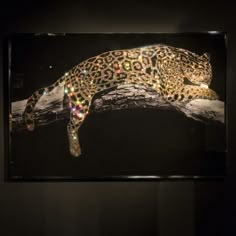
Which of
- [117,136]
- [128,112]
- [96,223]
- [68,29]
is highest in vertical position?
[68,29]

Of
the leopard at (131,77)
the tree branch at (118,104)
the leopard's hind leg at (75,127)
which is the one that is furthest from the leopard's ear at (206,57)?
the leopard's hind leg at (75,127)

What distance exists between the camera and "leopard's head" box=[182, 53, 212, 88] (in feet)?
8.05

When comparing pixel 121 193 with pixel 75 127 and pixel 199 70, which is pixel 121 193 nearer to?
pixel 75 127

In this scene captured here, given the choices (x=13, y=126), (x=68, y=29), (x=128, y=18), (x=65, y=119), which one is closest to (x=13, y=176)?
(x=13, y=126)

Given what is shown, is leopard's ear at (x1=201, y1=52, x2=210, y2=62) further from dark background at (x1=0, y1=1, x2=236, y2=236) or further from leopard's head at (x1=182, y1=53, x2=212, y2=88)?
dark background at (x1=0, y1=1, x2=236, y2=236)

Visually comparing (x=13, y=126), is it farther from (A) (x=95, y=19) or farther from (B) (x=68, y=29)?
(A) (x=95, y=19)

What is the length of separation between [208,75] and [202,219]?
1.04 meters

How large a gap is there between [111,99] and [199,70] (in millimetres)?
655

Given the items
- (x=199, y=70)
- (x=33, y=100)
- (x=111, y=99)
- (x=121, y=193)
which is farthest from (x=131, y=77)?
(x=121, y=193)

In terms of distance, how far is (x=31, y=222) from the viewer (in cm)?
251

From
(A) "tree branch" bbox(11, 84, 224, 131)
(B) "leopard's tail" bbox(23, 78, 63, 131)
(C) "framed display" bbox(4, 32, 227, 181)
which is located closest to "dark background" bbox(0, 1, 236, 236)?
(C) "framed display" bbox(4, 32, 227, 181)

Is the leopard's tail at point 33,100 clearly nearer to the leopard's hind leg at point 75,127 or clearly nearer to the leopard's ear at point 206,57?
the leopard's hind leg at point 75,127

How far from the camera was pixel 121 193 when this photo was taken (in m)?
2.52

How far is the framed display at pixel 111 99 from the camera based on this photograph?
2447mm
